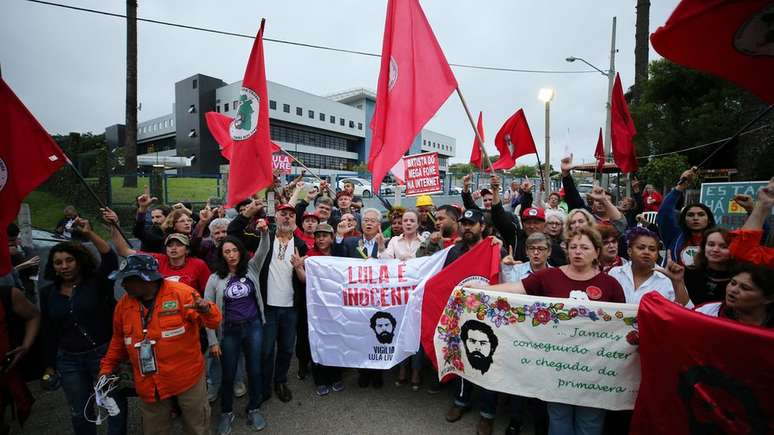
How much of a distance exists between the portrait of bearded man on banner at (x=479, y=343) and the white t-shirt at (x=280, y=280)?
194 centimetres

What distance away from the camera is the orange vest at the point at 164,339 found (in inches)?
106

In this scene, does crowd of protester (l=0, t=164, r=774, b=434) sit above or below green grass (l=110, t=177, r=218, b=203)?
below

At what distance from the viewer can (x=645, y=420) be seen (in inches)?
95.9

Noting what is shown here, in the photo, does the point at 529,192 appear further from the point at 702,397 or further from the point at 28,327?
the point at 28,327

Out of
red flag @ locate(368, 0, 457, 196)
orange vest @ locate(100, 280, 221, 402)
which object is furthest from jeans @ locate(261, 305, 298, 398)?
red flag @ locate(368, 0, 457, 196)

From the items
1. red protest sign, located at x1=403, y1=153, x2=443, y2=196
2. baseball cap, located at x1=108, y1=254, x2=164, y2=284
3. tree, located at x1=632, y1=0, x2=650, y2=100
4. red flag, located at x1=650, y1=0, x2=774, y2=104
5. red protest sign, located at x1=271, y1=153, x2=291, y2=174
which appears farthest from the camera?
tree, located at x1=632, y1=0, x2=650, y2=100

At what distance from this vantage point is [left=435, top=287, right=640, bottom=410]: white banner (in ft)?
8.59

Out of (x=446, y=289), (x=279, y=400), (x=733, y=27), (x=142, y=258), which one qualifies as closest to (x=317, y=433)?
(x=279, y=400)

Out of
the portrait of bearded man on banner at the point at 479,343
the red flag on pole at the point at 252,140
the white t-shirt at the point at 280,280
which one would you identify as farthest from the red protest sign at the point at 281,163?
the portrait of bearded man on banner at the point at 479,343

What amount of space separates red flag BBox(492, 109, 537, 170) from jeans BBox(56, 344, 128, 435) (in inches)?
270

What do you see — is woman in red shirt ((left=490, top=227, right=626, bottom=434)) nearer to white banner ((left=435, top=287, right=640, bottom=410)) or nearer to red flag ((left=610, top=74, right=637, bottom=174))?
white banner ((left=435, top=287, right=640, bottom=410))

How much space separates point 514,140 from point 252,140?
5556 millimetres

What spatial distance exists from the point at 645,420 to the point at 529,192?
450 centimetres

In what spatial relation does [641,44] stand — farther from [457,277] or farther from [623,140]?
[457,277]
